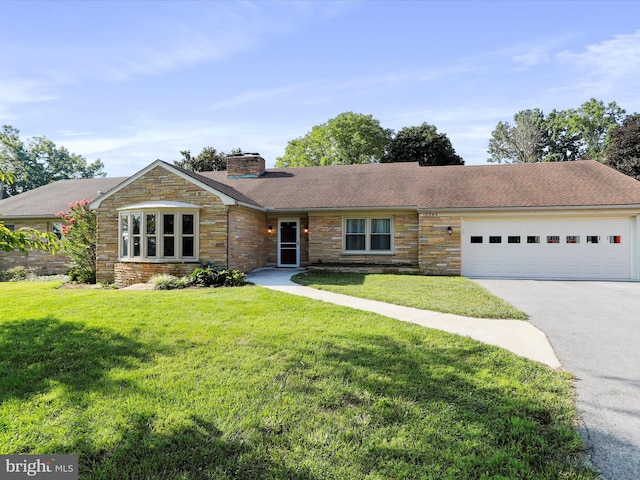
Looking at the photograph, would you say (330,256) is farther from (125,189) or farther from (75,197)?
(75,197)

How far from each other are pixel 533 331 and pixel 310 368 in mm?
4089

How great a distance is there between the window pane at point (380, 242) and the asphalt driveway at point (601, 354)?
5066 mm

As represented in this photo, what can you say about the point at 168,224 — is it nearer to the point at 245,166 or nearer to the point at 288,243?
the point at 288,243

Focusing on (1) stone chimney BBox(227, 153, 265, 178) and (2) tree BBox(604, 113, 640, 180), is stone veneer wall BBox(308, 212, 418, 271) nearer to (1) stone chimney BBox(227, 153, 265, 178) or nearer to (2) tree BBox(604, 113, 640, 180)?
(1) stone chimney BBox(227, 153, 265, 178)

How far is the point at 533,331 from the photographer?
5.93 m

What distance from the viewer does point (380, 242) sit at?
15.0 meters

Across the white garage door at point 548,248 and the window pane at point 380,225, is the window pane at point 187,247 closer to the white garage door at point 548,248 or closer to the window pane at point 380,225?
the window pane at point 380,225

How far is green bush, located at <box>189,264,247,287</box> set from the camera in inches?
425

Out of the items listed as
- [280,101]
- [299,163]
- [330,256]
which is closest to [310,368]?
[330,256]

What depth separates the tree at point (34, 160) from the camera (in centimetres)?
3856

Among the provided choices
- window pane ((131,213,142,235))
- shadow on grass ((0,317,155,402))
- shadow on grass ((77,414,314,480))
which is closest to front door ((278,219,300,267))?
window pane ((131,213,142,235))

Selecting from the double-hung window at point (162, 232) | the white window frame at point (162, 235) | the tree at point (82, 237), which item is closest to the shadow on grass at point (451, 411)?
the white window frame at point (162, 235)

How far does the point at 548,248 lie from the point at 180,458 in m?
14.7

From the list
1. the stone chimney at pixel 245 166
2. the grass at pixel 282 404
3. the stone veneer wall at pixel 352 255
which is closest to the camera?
the grass at pixel 282 404
